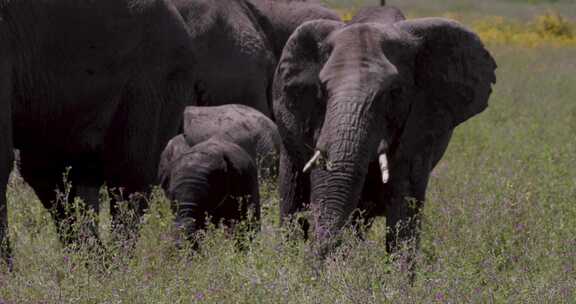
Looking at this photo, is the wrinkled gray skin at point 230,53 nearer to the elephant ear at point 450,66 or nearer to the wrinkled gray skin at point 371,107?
the wrinkled gray skin at point 371,107

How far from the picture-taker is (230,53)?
12273 millimetres

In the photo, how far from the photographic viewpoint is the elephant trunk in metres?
7.34

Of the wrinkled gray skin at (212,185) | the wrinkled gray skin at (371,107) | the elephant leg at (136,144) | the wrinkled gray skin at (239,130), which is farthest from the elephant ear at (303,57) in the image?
the wrinkled gray skin at (239,130)

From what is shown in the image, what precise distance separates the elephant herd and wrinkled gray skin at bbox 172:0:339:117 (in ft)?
10.0

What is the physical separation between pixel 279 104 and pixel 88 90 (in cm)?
142

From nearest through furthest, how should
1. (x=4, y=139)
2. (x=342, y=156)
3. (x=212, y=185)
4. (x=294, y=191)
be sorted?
(x=4, y=139)
(x=342, y=156)
(x=294, y=191)
(x=212, y=185)

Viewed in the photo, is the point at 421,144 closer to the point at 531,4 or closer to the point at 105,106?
the point at 105,106

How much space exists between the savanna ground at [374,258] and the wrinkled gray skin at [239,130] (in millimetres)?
388

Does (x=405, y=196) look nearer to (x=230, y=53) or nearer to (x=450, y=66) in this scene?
(x=450, y=66)

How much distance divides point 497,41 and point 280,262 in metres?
32.3

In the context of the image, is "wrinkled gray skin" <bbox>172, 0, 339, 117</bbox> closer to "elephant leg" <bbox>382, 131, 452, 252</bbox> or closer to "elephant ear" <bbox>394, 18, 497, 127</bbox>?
"elephant ear" <bbox>394, 18, 497, 127</bbox>

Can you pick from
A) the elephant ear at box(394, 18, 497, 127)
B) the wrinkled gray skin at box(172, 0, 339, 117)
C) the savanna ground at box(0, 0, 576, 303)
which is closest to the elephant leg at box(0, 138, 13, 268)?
the savanna ground at box(0, 0, 576, 303)

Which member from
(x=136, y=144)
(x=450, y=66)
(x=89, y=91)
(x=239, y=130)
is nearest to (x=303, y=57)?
(x=450, y=66)

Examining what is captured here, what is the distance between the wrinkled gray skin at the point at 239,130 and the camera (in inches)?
429
